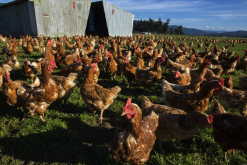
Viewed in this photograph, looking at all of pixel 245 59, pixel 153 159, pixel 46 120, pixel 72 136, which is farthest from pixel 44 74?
pixel 245 59

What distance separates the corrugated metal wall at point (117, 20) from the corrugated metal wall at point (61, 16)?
4218mm

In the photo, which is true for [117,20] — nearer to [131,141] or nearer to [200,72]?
[200,72]

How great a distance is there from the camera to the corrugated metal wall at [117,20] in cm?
2498

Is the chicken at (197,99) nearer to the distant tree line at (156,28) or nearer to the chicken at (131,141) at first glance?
the chicken at (131,141)

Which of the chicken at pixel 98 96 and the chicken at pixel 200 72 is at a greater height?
the chicken at pixel 200 72

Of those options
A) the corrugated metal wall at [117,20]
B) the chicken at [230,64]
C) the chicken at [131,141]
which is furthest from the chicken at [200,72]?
the corrugated metal wall at [117,20]

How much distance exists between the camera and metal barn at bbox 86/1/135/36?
25781 millimetres

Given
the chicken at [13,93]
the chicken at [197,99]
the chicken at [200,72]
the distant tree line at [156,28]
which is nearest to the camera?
the chicken at [197,99]

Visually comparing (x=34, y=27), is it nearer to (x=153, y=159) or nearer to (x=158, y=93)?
(x=158, y=93)

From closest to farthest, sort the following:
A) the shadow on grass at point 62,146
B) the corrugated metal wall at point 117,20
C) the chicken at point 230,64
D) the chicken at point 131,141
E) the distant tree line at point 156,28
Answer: the chicken at point 131,141, the shadow on grass at point 62,146, the chicken at point 230,64, the corrugated metal wall at point 117,20, the distant tree line at point 156,28

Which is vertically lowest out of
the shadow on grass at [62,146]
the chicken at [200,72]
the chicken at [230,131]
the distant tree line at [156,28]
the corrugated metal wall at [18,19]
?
the shadow on grass at [62,146]

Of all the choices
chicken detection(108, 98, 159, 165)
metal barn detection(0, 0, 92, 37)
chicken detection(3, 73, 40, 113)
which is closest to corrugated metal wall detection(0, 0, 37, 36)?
metal barn detection(0, 0, 92, 37)

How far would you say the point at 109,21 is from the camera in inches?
1019

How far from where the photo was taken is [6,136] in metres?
3.49
